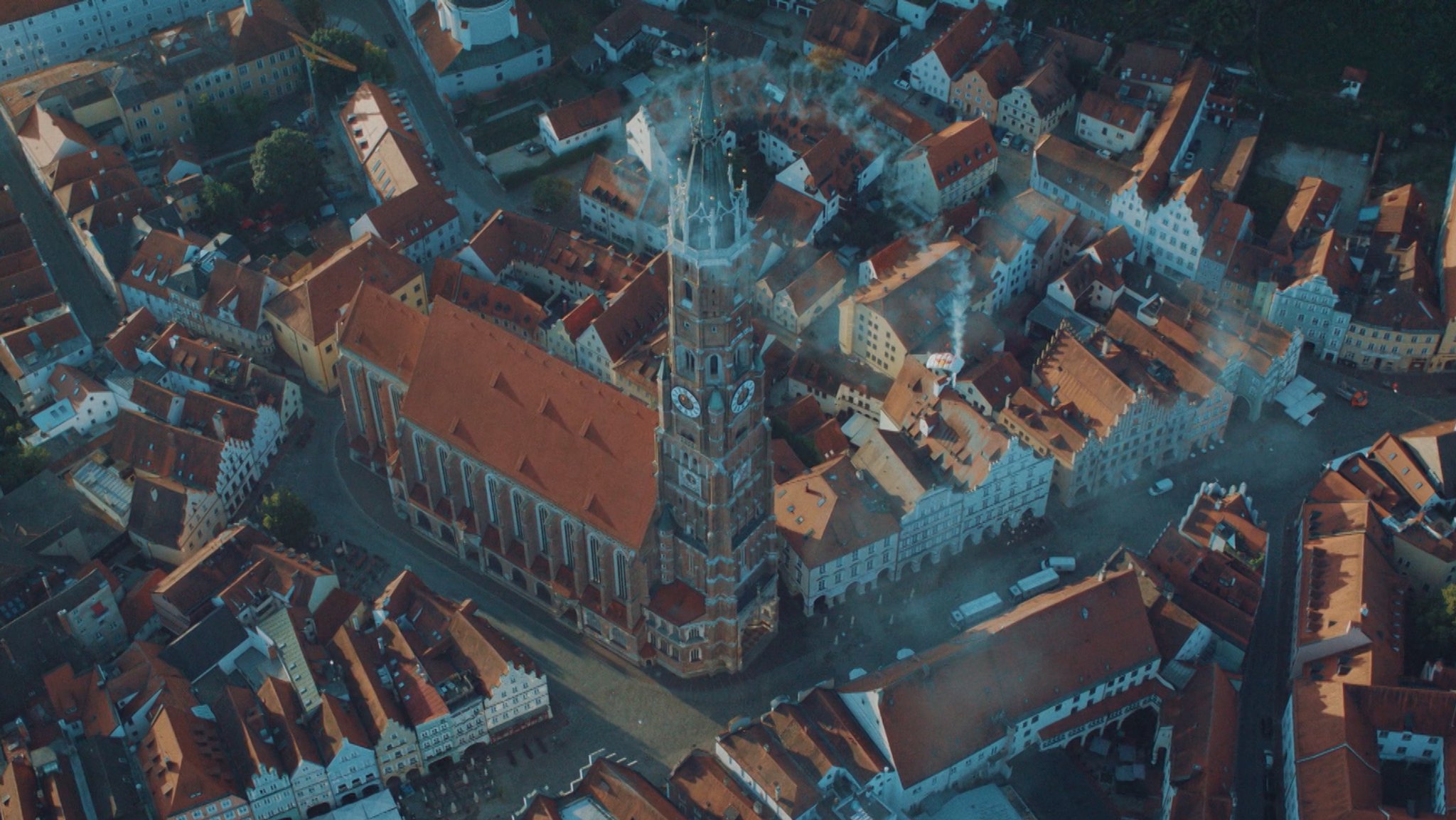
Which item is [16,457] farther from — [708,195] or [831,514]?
[708,195]

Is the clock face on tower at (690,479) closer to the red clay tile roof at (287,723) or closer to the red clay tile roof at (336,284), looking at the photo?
the red clay tile roof at (287,723)

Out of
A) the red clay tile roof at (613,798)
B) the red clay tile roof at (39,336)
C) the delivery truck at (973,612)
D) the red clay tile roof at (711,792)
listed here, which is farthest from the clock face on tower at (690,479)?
the red clay tile roof at (39,336)

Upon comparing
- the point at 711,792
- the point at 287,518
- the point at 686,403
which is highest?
the point at 686,403

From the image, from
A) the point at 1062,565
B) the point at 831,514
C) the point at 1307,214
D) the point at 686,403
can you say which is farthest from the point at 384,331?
the point at 1307,214

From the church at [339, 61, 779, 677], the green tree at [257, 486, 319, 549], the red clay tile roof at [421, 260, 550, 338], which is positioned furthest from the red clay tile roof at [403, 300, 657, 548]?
the red clay tile roof at [421, 260, 550, 338]

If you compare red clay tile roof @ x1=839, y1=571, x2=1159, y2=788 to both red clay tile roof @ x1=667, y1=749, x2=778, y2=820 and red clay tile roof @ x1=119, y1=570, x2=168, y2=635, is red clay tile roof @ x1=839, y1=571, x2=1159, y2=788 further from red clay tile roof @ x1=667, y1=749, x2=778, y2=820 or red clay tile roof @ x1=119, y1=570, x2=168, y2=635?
red clay tile roof @ x1=119, y1=570, x2=168, y2=635

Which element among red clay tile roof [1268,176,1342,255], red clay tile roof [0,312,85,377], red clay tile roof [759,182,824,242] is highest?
red clay tile roof [1268,176,1342,255]
